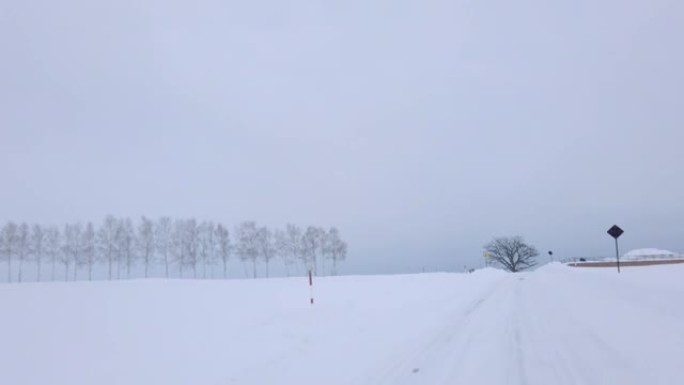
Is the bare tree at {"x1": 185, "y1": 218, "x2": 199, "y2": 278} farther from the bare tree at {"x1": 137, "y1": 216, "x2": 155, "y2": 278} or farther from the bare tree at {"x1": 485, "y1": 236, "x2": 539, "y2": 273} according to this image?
the bare tree at {"x1": 485, "y1": 236, "x2": 539, "y2": 273}

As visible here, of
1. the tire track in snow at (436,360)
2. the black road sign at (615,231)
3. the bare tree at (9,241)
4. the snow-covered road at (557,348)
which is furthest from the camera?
the bare tree at (9,241)

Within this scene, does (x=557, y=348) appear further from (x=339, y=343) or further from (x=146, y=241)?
(x=146, y=241)

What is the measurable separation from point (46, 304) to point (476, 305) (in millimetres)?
15617

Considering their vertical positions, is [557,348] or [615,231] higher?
[615,231]

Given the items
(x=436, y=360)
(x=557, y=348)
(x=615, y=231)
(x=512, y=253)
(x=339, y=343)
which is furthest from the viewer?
(x=512, y=253)

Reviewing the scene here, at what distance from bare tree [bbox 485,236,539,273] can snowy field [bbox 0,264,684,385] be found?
117m

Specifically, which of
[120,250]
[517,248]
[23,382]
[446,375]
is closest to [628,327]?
[446,375]

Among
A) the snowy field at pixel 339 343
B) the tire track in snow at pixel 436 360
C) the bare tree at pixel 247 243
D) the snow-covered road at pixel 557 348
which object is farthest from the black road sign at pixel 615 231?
the bare tree at pixel 247 243

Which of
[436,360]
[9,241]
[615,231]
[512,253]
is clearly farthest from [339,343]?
[512,253]

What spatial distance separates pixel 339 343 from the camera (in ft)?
37.2

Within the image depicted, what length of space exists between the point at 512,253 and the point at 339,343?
127 m

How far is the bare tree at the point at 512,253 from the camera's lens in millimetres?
128250

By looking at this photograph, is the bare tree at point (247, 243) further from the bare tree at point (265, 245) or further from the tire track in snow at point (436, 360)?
the tire track in snow at point (436, 360)

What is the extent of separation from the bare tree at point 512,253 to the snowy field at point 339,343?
4604 inches
